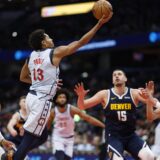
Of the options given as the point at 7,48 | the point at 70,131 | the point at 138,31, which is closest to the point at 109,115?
the point at 70,131

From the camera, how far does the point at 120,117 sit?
840cm

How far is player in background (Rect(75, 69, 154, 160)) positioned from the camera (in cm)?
827

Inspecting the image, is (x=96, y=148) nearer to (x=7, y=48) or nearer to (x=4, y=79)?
(x=7, y=48)

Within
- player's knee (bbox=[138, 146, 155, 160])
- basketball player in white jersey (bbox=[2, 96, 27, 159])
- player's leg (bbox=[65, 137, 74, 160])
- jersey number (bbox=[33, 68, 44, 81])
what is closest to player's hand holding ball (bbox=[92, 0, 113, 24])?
jersey number (bbox=[33, 68, 44, 81])

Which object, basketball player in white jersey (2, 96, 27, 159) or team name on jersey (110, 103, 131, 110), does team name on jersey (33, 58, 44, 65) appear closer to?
team name on jersey (110, 103, 131, 110)

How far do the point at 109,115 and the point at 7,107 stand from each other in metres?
14.5

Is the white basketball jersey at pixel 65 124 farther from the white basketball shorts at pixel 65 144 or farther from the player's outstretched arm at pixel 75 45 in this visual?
the player's outstretched arm at pixel 75 45

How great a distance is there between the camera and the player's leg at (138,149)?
816 centimetres

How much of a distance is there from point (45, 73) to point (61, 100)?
3.12 m

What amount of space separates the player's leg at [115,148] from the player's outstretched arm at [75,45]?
1571 mm

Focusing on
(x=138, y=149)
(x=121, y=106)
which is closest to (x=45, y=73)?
(x=121, y=106)

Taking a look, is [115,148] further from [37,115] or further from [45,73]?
[45,73]

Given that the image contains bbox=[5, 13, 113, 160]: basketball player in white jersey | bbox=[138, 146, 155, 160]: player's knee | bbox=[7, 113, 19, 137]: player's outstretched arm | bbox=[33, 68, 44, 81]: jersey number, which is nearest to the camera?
bbox=[5, 13, 113, 160]: basketball player in white jersey

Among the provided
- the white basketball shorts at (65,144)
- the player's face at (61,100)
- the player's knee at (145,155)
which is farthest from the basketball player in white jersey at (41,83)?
the player's face at (61,100)
